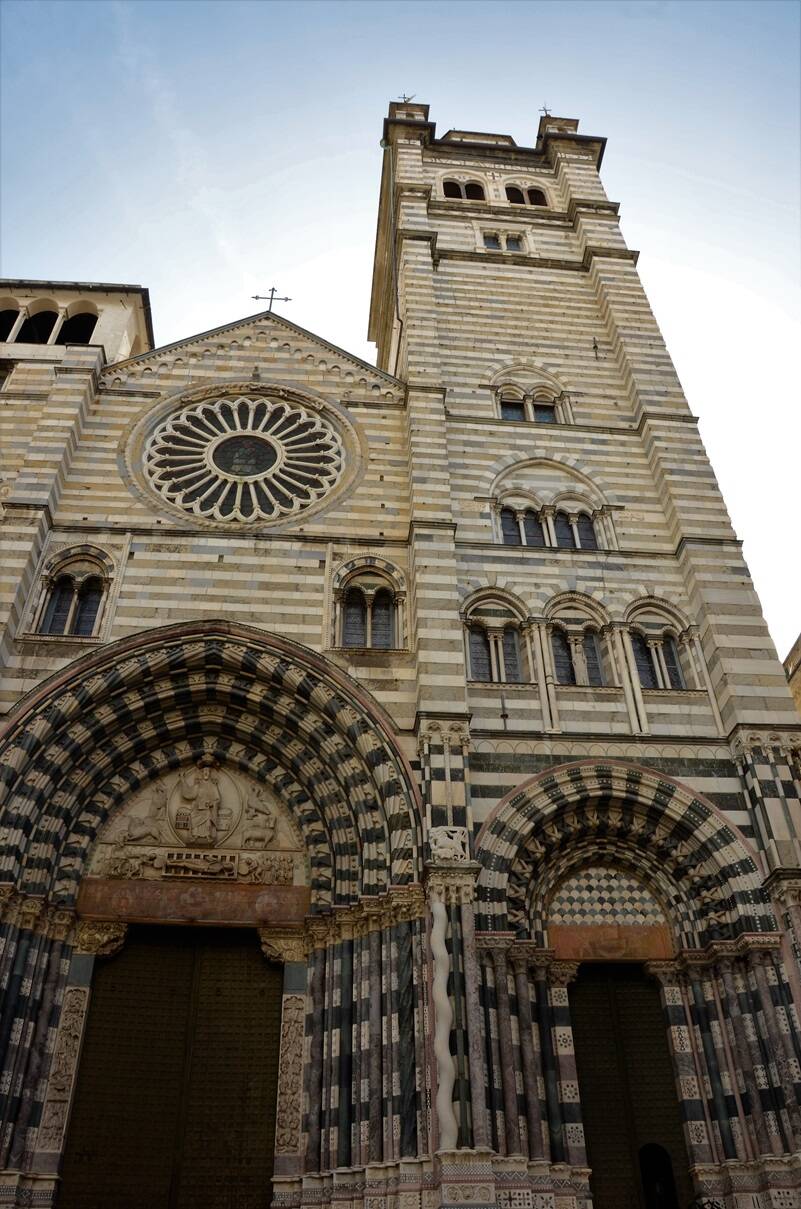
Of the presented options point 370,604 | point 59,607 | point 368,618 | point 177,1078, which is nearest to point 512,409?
point 370,604

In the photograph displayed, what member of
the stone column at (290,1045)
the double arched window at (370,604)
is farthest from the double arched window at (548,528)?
the stone column at (290,1045)

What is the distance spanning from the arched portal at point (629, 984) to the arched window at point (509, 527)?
4.51 meters

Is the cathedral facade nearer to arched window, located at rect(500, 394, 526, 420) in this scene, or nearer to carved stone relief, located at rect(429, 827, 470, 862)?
carved stone relief, located at rect(429, 827, 470, 862)

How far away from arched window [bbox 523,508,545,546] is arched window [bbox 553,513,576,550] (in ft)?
0.87

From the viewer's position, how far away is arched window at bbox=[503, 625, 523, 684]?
13.5 meters

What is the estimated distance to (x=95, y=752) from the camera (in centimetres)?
1262

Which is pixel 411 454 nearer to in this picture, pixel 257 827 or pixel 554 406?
pixel 554 406

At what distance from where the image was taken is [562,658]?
1383cm

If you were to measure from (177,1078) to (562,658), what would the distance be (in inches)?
304

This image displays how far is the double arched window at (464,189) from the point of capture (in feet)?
74.7

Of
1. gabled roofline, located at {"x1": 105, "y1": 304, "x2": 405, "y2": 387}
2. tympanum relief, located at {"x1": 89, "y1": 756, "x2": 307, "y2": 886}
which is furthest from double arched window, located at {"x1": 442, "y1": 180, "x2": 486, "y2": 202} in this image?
tympanum relief, located at {"x1": 89, "y1": 756, "x2": 307, "y2": 886}

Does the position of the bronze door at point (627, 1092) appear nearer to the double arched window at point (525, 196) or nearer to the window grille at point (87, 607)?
the window grille at point (87, 607)

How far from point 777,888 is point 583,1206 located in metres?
4.28

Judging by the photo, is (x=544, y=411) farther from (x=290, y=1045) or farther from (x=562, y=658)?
(x=290, y=1045)
